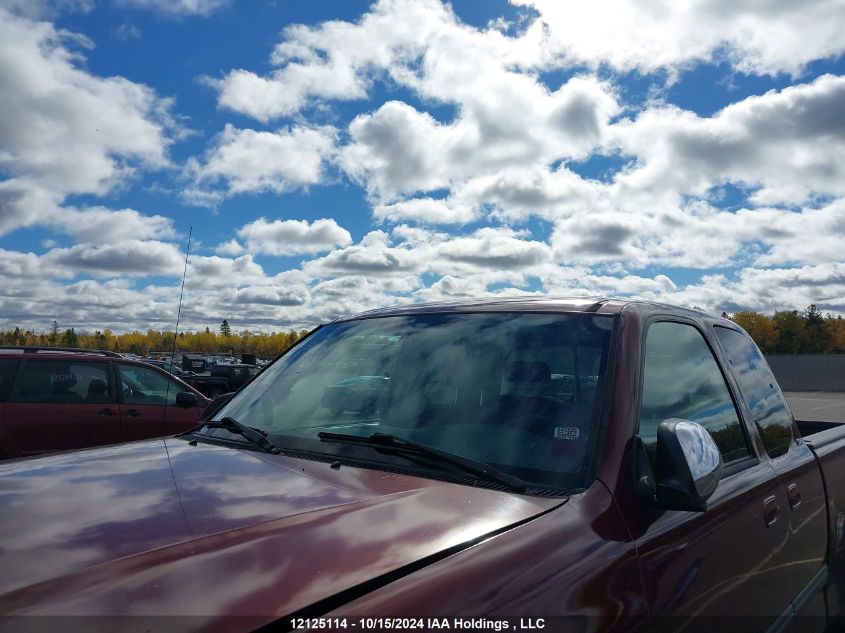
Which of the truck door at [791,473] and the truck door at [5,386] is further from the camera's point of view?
the truck door at [5,386]

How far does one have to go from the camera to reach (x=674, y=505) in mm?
1866

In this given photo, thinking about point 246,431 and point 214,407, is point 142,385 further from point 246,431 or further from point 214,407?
point 246,431

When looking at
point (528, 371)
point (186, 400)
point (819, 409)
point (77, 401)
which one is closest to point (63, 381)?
→ point (77, 401)

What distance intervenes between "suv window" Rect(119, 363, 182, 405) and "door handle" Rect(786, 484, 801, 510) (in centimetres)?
708

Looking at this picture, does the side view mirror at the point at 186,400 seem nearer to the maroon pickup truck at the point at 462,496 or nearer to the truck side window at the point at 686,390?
the maroon pickup truck at the point at 462,496

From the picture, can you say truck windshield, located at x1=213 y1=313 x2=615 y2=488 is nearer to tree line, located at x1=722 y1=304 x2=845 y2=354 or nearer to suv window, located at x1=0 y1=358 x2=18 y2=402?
suv window, located at x1=0 y1=358 x2=18 y2=402

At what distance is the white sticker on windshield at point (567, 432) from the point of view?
2.05 m

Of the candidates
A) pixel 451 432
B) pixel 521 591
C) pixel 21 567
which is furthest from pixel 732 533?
pixel 21 567

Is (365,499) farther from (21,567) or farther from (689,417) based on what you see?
(689,417)

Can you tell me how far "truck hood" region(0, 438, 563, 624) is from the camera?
1.20 metres

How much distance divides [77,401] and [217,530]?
7538mm

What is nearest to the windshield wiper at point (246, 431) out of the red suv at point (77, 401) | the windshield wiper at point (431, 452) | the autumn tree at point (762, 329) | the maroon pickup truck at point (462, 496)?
the maroon pickup truck at point (462, 496)

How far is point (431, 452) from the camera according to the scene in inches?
82.2

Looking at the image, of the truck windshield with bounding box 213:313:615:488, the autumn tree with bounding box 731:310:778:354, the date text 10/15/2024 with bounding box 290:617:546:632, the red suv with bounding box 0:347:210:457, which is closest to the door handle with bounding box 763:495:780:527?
the truck windshield with bounding box 213:313:615:488
